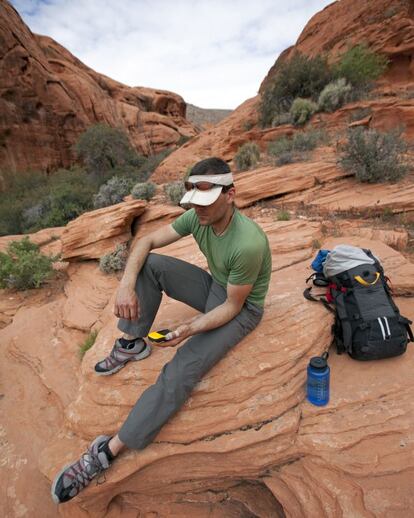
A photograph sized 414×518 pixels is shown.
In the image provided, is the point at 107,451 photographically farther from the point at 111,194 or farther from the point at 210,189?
the point at 111,194

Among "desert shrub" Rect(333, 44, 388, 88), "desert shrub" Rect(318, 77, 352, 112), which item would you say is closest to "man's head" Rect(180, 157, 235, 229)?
"desert shrub" Rect(318, 77, 352, 112)

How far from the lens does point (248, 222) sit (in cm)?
210

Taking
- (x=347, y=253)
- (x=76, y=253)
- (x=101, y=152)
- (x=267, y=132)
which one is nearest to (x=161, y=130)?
(x=101, y=152)

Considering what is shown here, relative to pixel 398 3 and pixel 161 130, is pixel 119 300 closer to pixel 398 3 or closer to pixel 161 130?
pixel 398 3

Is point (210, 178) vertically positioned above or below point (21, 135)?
below

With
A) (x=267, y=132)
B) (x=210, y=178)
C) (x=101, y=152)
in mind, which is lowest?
(x=210, y=178)

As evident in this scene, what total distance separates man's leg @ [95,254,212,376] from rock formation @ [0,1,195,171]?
68.7 feet

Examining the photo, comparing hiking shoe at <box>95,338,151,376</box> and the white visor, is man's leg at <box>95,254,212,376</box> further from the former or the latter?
the white visor

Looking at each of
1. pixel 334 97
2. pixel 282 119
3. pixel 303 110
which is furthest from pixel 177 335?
pixel 334 97

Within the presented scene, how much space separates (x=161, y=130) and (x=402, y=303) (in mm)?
29797

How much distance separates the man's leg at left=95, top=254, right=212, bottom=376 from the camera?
2371 mm

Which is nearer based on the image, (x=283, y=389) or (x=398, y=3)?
(x=283, y=389)

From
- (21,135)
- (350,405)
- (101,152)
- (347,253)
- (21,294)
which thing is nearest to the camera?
(350,405)

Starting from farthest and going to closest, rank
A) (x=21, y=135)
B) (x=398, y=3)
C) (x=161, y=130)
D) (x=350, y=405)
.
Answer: (x=161, y=130) < (x=21, y=135) < (x=398, y=3) < (x=350, y=405)
